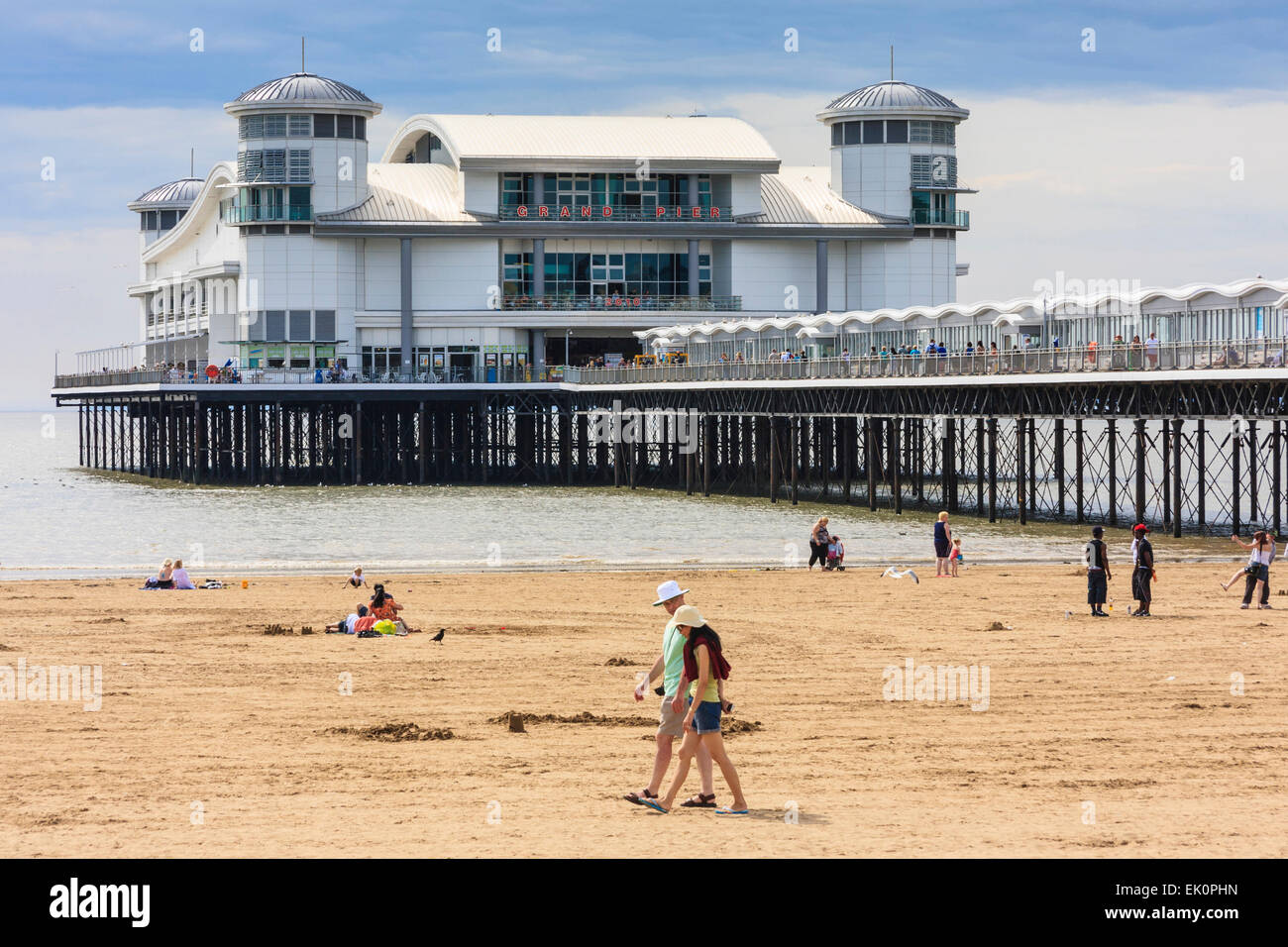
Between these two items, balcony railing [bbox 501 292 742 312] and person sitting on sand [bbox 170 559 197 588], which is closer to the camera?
person sitting on sand [bbox 170 559 197 588]

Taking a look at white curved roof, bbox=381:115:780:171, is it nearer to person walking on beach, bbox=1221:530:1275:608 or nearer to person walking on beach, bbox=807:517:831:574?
person walking on beach, bbox=807:517:831:574

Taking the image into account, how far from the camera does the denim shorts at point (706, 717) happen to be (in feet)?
43.3

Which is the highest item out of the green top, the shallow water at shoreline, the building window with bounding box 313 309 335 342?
the building window with bounding box 313 309 335 342

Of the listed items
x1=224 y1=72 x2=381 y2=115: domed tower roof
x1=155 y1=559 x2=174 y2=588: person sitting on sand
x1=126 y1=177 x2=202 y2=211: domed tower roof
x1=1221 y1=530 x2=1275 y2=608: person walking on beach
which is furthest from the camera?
x1=126 y1=177 x2=202 y2=211: domed tower roof

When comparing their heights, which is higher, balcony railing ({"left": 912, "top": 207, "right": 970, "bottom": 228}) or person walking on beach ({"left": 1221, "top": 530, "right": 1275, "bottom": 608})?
balcony railing ({"left": 912, "top": 207, "right": 970, "bottom": 228})

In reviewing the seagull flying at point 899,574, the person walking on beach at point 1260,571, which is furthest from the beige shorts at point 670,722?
the seagull flying at point 899,574

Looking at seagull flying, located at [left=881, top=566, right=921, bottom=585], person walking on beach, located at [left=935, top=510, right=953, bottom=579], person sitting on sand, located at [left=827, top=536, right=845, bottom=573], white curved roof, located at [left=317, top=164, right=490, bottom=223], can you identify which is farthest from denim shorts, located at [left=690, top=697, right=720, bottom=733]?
white curved roof, located at [left=317, top=164, right=490, bottom=223]

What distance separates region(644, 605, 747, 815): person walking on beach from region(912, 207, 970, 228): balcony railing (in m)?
79.8

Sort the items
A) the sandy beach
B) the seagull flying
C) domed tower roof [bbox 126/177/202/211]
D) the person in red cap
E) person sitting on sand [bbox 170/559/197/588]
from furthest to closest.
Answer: domed tower roof [bbox 126/177/202/211], the seagull flying, person sitting on sand [bbox 170/559/197/588], the person in red cap, the sandy beach

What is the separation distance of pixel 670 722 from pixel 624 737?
3.42 metres

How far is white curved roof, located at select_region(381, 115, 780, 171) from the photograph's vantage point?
283ft

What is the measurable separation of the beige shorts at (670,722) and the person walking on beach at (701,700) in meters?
0.07

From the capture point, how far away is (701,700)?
13.1m

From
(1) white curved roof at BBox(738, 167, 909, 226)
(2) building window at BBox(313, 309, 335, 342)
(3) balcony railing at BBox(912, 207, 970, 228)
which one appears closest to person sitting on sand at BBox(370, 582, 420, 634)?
(2) building window at BBox(313, 309, 335, 342)
